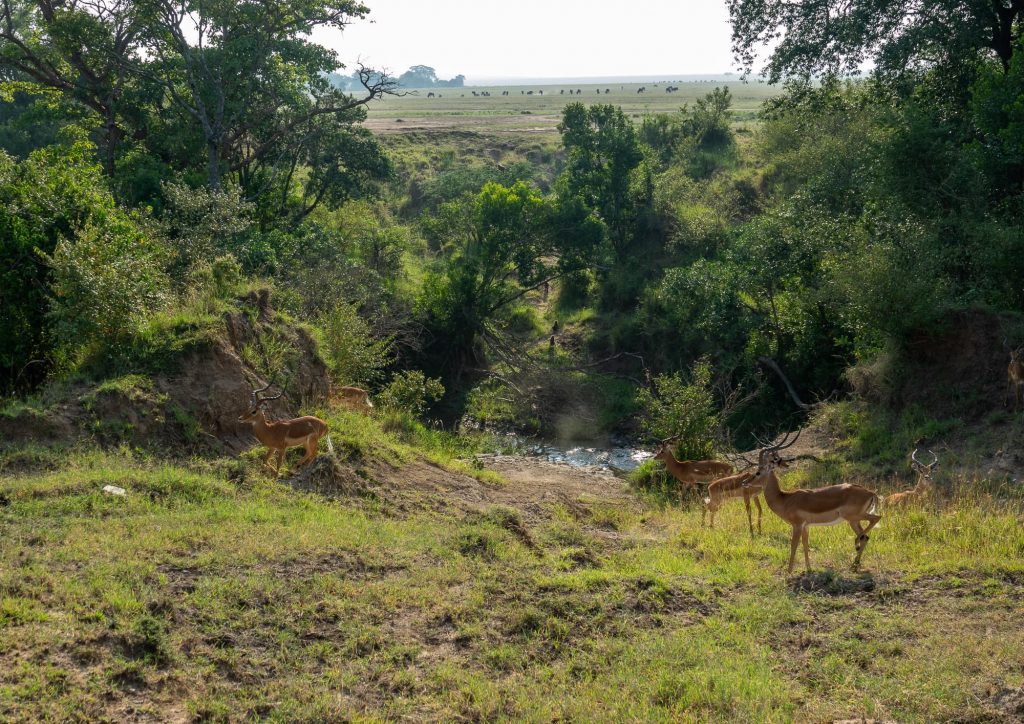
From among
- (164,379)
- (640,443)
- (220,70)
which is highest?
(220,70)

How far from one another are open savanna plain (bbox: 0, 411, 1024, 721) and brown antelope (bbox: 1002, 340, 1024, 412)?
3714mm

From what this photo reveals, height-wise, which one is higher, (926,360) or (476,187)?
(476,187)

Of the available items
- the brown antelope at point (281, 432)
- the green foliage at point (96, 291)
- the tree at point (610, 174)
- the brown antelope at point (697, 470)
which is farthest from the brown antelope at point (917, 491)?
the tree at point (610, 174)

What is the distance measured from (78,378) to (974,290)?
596 inches

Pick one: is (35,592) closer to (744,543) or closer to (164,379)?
(164,379)

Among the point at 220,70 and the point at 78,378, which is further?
the point at 220,70

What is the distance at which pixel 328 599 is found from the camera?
8.57m

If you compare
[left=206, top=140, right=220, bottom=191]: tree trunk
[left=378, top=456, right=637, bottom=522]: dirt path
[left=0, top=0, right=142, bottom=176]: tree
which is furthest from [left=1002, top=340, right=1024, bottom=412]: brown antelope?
[left=0, top=0, right=142, bottom=176]: tree

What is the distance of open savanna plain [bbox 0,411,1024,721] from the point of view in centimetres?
708

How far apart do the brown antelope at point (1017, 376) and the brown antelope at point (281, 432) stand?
1107 centimetres

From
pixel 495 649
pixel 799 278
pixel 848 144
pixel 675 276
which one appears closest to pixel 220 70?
pixel 675 276

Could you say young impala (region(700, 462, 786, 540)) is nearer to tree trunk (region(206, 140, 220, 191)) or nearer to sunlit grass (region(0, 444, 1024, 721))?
sunlit grass (region(0, 444, 1024, 721))

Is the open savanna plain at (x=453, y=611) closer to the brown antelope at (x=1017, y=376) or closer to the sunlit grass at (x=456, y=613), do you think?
the sunlit grass at (x=456, y=613)

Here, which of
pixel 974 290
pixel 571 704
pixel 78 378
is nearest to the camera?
pixel 571 704
